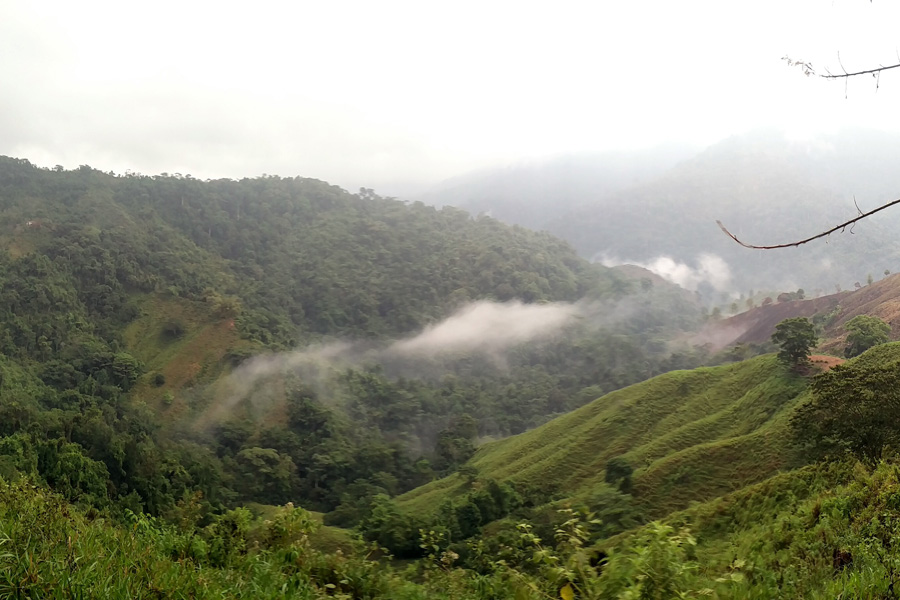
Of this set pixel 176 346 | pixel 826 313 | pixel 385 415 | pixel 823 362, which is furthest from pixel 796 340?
pixel 176 346

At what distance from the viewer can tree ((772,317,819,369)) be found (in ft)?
98.3

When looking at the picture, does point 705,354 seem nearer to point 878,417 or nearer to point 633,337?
point 633,337

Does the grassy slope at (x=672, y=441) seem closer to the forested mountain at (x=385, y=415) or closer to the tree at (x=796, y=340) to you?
the forested mountain at (x=385, y=415)

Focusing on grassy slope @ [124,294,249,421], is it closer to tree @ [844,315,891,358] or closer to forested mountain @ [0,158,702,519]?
forested mountain @ [0,158,702,519]

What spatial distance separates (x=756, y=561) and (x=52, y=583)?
5.49 meters

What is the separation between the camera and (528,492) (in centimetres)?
3102

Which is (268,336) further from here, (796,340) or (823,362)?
(823,362)

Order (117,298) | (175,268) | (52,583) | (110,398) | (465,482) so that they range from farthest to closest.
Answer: (175,268)
(117,298)
(110,398)
(465,482)
(52,583)

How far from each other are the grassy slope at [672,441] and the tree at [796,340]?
1038 mm

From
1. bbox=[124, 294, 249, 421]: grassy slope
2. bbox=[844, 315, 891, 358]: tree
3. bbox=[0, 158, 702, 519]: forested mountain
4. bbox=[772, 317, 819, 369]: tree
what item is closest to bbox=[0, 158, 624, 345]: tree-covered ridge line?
bbox=[0, 158, 702, 519]: forested mountain

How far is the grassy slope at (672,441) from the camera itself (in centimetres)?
2405

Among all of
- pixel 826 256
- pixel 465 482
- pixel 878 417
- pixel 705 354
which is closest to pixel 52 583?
pixel 878 417

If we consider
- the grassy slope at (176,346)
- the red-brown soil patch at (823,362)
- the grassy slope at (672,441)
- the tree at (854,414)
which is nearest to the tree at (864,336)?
the red-brown soil patch at (823,362)

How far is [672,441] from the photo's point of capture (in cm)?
2994
